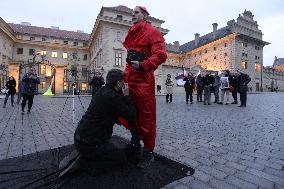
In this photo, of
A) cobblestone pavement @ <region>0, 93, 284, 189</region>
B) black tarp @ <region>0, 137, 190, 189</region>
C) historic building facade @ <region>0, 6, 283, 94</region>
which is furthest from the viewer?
historic building facade @ <region>0, 6, 283, 94</region>

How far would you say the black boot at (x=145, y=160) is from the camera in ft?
10.8

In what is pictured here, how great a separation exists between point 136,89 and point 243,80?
11.9m

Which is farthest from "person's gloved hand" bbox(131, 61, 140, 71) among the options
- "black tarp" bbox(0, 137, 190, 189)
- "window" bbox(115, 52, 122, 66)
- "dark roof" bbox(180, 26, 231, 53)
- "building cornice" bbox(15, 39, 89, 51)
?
"building cornice" bbox(15, 39, 89, 51)

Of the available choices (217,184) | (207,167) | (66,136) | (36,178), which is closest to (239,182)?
(217,184)

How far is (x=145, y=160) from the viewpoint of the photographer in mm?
3373

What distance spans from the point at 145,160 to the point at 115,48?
117ft

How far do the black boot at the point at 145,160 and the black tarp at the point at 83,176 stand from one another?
0.20ft

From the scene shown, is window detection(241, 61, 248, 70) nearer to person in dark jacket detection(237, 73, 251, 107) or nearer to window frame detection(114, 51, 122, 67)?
window frame detection(114, 51, 122, 67)

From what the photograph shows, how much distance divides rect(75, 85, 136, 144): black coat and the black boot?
65cm

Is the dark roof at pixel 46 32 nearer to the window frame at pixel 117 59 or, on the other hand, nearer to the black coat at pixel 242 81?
the window frame at pixel 117 59

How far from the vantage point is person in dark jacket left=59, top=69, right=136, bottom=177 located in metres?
2.96

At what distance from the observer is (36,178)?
2.94 meters

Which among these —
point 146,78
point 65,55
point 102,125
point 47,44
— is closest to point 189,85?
point 146,78

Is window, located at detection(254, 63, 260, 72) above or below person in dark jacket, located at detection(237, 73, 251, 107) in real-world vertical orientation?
above
